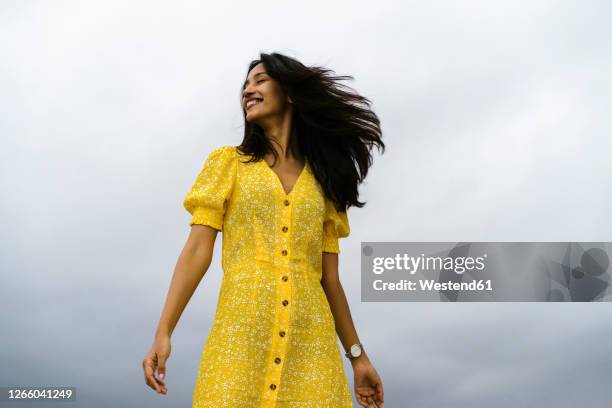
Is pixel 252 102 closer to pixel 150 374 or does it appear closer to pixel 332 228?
pixel 332 228

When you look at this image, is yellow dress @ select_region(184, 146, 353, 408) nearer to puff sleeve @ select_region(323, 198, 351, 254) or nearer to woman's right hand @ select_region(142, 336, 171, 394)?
puff sleeve @ select_region(323, 198, 351, 254)

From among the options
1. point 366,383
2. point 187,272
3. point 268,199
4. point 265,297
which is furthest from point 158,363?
point 366,383

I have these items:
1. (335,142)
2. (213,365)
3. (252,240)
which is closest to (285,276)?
(252,240)

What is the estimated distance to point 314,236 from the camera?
4461mm

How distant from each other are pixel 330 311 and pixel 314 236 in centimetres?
41

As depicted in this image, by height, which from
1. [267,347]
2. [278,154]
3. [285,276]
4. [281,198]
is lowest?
[267,347]

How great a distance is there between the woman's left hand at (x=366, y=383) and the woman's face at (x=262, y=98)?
1.46 meters

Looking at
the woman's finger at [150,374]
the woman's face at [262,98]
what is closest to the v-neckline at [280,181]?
the woman's face at [262,98]

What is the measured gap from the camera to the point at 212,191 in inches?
172

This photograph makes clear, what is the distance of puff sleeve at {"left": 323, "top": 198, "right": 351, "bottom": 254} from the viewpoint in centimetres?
468

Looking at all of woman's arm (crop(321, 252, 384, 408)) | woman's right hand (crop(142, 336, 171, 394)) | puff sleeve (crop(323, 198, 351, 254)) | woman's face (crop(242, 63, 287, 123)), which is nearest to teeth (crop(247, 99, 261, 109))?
woman's face (crop(242, 63, 287, 123))

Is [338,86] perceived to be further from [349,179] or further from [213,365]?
[213,365]

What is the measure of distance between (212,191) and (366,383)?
53.9 inches

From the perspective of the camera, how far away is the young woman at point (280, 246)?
4082 mm
